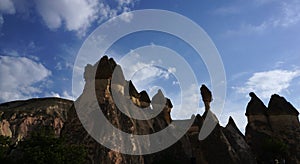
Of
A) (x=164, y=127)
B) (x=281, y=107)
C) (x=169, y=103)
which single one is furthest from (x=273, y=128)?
(x=169, y=103)

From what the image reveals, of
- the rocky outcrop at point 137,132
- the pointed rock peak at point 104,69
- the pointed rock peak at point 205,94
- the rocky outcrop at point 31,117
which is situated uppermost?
the rocky outcrop at point 31,117

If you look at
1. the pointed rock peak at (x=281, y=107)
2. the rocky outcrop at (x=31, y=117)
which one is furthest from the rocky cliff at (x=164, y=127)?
the rocky outcrop at (x=31, y=117)

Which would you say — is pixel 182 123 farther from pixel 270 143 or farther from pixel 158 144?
pixel 270 143

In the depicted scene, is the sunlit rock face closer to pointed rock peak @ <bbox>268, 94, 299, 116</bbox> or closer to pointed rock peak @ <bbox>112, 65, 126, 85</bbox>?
pointed rock peak @ <bbox>268, 94, 299, 116</bbox>

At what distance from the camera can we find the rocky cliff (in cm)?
3638

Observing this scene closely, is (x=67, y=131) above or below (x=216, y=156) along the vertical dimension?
above

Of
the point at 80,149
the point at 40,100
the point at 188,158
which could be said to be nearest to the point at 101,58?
the point at 80,149

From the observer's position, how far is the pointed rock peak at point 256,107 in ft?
169

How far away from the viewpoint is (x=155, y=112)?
5391 cm

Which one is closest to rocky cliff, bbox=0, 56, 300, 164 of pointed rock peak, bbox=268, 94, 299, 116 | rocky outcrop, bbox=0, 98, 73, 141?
pointed rock peak, bbox=268, 94, 299, 116

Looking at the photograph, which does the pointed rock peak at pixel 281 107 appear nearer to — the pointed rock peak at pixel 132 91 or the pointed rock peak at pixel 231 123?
the pointed rock peak at pixel 231 123

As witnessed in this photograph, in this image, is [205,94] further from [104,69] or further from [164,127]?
[104,69]

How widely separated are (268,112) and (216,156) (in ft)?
44.2

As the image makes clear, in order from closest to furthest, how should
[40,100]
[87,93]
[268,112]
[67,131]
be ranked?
[67,131], [87,93], [268,112], [40,100]
